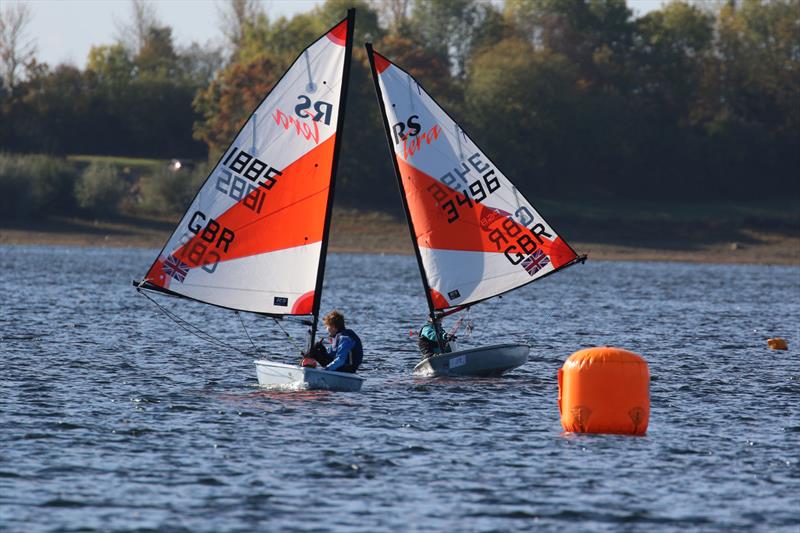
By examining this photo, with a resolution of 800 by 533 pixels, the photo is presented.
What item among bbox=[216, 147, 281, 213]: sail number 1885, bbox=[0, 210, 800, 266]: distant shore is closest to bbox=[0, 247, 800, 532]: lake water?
bbox=[216, 147, 281, 213]: sail number 1885

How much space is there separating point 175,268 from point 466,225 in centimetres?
620

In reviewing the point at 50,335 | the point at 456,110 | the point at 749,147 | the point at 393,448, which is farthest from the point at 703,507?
the point at 749,147

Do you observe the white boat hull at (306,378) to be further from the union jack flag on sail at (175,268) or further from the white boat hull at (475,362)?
the white boat hull at (475,362)

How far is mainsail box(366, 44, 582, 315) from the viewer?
2805 cm

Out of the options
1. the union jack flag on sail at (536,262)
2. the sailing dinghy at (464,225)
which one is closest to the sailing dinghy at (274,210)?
the sailing dinghy at (464,225)

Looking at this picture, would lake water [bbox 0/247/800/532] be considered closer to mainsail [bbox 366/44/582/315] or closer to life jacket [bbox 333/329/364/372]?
life jacket [bbox 333/329/364/372]

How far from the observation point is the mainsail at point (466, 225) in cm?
2805

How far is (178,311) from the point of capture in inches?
1930

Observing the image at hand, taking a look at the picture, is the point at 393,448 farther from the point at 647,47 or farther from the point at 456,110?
the point at 647,47

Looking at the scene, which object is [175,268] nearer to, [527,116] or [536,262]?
[536,262]

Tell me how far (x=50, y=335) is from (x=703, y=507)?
22.9m

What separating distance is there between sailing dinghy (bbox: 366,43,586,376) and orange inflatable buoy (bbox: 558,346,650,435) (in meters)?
7.05

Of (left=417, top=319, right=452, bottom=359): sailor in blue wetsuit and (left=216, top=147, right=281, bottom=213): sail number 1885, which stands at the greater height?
(left=216, top=147, right=281, bottom=213): sail number 1885

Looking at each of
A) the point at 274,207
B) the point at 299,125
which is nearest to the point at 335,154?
the point at 299,125
